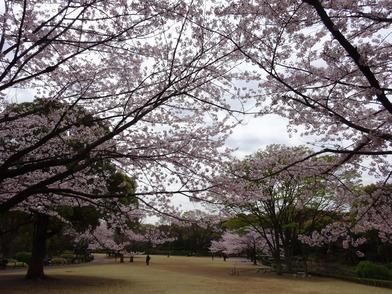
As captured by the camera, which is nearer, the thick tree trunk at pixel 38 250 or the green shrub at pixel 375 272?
the thick tree trunk at pixel 38 250

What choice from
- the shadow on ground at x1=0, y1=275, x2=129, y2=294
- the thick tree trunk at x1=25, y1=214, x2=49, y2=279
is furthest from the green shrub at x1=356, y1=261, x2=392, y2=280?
the thick tree trunk at x1=25, y1=214, x2=49, y2=279

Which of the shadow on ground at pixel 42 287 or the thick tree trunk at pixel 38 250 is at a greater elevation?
the thick tree trunk at pixel 38 250

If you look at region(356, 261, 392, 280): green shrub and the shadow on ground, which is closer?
the shadow on ground

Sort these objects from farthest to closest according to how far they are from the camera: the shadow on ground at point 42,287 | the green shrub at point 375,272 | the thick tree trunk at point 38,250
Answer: the green shrub at point 375,272 < the thick tree trunk at point 38,250 < the shadow on ground at point 42,287

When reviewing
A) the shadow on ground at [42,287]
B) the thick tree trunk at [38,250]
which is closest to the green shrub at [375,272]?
the shadow on ground at [42,287]

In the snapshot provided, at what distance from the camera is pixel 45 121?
20.9 feet

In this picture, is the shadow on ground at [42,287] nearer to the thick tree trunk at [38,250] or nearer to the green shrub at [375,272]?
the thick tree trunk at [38,250]

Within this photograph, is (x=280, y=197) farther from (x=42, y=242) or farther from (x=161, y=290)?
(x=42, y=242)

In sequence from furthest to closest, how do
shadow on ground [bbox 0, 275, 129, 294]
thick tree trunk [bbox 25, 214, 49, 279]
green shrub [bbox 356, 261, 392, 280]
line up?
green shrub [bbox 356, 261, 392, 280] → thick tree trunk [bbox 25, 214, 49, 279] → shadow on ground [bbox 0, 275, 129, 294]

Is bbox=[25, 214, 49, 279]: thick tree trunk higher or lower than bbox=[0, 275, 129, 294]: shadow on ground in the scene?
higher

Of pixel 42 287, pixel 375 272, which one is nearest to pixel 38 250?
pixel 42 287

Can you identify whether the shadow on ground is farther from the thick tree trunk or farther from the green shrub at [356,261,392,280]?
the green shrub at [356,261,392,280]

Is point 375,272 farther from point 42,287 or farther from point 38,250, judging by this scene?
point 38,250

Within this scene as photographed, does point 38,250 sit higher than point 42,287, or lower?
higher
